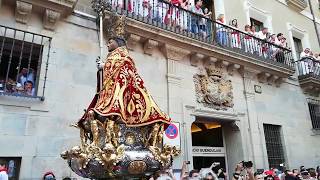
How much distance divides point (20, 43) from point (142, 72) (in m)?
3.06

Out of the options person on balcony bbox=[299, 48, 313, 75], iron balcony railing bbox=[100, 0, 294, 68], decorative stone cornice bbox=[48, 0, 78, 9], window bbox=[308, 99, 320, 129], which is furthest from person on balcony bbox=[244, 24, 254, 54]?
decorative stone cornice bbox=[48, 0, 78, 9]

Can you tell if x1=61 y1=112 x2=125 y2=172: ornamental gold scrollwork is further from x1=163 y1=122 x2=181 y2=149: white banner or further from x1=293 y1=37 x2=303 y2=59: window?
x1=293 y1=37 x2=303 y2=59: window

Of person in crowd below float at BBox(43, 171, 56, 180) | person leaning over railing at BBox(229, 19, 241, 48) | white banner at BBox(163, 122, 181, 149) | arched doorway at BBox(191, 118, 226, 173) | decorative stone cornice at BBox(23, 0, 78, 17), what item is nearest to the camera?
person in crowd below float at BBox(43, 171, 56, 180)

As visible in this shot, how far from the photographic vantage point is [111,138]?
119 inches

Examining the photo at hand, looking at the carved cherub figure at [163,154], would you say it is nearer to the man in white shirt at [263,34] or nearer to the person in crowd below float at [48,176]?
the person in crowd below float at [48,176]

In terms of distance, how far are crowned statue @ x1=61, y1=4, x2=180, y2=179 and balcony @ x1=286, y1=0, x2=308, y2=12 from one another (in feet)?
42.9

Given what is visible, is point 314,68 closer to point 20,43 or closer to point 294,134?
point 294,134

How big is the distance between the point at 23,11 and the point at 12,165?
3222mm

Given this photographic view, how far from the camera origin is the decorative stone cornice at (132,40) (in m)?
8.17

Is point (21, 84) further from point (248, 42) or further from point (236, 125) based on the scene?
point (248, 42)

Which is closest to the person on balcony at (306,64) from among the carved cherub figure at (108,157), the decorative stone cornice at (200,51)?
the decorative stone cornice at (200,51)

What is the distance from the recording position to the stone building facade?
6434mm

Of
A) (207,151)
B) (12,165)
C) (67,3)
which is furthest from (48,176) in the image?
(207,151)

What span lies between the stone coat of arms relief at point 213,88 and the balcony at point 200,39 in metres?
0.40
